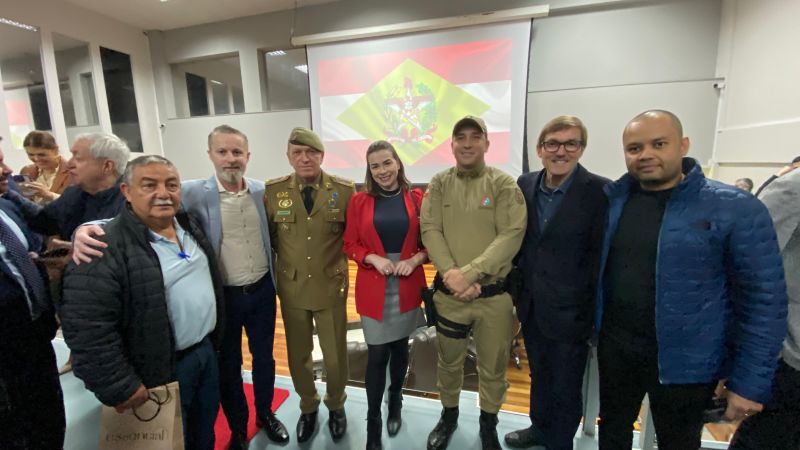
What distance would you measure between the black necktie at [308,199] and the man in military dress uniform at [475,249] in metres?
0.61

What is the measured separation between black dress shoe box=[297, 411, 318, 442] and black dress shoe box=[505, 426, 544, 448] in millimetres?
1100

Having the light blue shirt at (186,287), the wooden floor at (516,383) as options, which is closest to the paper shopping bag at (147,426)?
the light blue shirt at (186,287)

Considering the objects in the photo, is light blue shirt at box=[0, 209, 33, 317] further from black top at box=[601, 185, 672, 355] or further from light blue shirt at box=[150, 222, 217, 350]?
black top at box=[601, 185, 672, 355]

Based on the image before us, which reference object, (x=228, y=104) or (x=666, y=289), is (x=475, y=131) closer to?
(x=666, y=289)

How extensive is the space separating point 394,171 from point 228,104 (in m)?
6.75

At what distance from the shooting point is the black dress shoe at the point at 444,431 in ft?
6.08

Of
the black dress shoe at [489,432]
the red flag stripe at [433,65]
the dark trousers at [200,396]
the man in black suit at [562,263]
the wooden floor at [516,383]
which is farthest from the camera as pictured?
the red flag stripe at [433,65]

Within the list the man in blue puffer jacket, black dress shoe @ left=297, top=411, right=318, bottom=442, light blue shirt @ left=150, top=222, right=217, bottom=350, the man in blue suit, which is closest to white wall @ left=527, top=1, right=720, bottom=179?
the man in blue puffer jacket

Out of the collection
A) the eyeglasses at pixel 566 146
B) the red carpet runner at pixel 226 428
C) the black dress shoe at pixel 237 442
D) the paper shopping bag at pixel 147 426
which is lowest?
the red carpet runner at pixel 226 428

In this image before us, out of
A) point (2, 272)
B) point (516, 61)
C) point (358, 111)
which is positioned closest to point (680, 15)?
point (516, 61)

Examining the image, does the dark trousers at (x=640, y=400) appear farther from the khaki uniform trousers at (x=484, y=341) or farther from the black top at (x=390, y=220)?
the black top at (x=390, y=220)

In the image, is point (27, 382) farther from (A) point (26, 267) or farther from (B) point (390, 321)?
(B) point (390, 321)

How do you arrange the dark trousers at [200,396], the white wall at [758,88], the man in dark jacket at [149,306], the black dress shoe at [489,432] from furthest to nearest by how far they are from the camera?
the white wall at [758,88] → the black dress shoe at [489,432] → the dark trousers at [200,396] → the man in dark jacket at [149,306]

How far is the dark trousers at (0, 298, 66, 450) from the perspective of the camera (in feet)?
4.39
